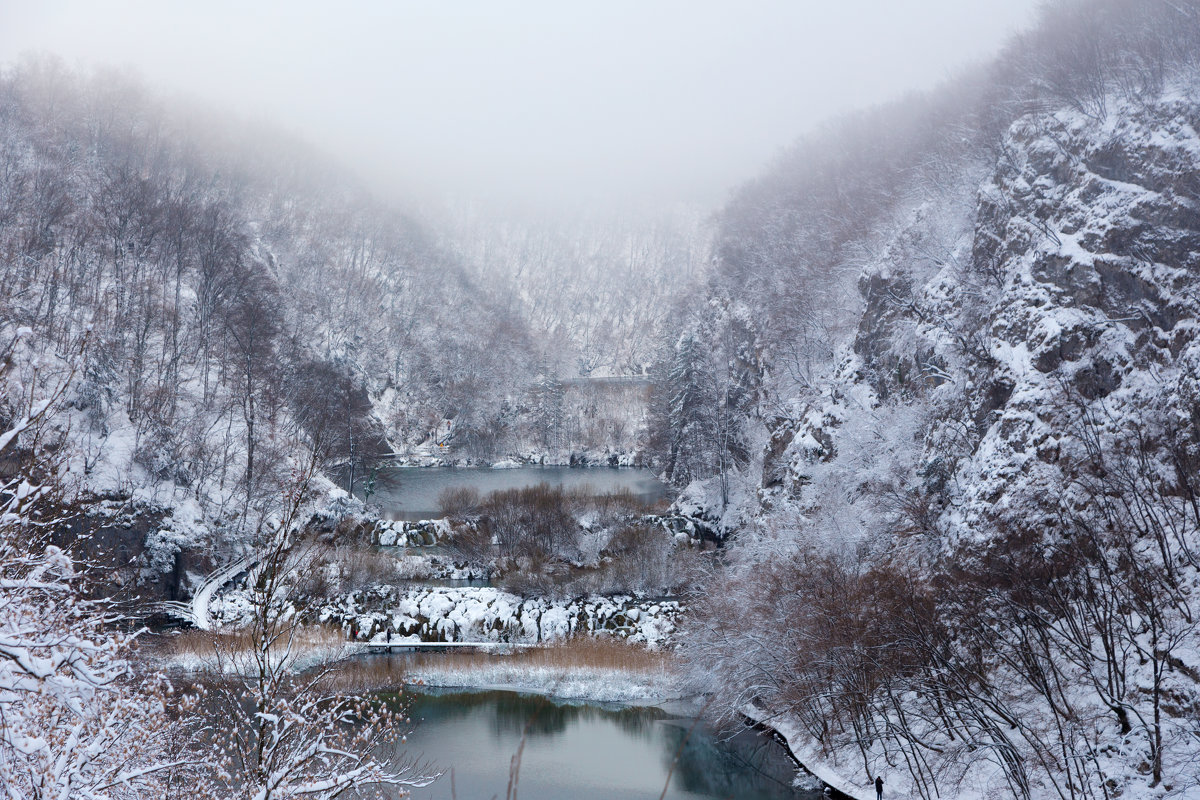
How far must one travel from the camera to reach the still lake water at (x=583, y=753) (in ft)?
67.7

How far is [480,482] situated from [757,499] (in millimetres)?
38665

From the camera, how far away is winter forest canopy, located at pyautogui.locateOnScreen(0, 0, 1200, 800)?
1305 cm

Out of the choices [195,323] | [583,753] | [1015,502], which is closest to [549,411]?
[195,323]

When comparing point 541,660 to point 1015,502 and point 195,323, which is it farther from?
point 195,323

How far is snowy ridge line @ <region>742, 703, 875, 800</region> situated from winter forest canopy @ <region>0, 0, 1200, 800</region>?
0.13 meters

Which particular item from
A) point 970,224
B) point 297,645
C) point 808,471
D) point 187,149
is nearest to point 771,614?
point 808,471

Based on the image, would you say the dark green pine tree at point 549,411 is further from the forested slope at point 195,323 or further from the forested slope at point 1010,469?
the forested slope at point 1010,469

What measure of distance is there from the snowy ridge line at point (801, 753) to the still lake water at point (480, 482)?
31.6 meters

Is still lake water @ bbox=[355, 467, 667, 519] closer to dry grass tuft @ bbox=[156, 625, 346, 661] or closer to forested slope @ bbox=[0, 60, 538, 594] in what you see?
forested slope @ bbox=[0, 60, 538, 594]

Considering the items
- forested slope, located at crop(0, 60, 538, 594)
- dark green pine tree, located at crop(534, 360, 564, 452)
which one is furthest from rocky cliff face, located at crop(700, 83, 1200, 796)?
dark green pine tree, located at crop(534, 360, 564, 452)

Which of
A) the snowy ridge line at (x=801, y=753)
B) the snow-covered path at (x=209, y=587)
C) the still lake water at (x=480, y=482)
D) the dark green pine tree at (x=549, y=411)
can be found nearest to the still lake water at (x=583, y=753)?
the snowy ridge line at (x=801, y=753)

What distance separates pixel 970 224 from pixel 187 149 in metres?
115

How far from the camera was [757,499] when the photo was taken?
4266cm

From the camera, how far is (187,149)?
11019cm
